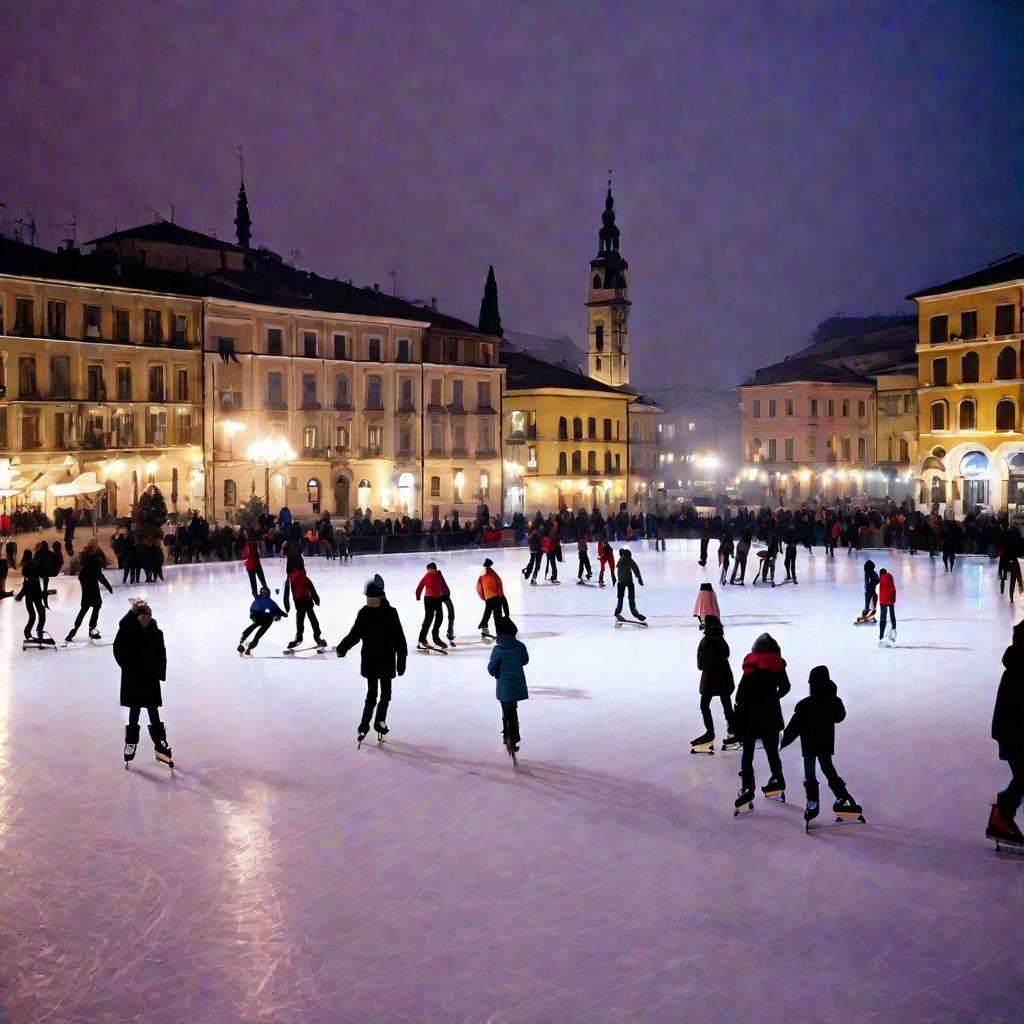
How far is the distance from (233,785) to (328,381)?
146 feet

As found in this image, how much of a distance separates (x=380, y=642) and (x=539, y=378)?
56468 millimetres

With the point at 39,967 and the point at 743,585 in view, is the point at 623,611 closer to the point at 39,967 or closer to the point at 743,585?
the point at 743,585

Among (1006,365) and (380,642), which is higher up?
(1006,365)

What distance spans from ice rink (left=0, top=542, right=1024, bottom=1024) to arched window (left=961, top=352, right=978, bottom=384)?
39.7 m

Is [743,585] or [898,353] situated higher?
[898,353]

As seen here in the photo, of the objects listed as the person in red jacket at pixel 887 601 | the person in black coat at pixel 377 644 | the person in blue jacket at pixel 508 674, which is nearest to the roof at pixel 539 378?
the person in red jacket at pixel 887 601

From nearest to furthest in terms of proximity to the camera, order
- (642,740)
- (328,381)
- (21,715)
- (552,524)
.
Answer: (642,740) < (21,715) < (552,524) < (328,381)

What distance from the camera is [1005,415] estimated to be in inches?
1903

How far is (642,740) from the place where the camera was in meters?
10.6

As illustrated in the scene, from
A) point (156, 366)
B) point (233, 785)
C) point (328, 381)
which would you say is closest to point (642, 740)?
point (233, 785)

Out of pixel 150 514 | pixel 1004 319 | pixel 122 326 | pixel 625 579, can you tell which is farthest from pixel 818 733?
pixel 1004 319

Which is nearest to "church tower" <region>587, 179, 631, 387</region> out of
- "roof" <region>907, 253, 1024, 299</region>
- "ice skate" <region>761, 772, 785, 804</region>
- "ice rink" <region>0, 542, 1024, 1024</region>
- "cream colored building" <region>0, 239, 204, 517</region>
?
"roof" <region>907, 253, 1024, 299</region>

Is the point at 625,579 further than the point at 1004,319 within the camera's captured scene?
No

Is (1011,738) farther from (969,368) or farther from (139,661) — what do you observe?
(969,368)
